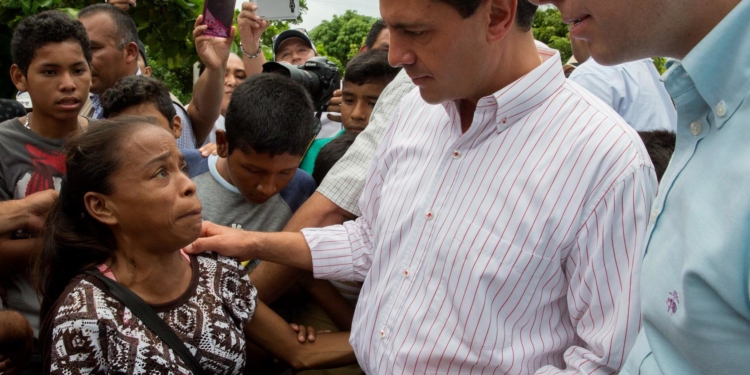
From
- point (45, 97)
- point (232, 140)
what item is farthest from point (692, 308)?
point (45, 97)

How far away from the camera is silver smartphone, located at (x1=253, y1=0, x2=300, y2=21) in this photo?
4.65 meters

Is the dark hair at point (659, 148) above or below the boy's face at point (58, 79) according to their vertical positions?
below

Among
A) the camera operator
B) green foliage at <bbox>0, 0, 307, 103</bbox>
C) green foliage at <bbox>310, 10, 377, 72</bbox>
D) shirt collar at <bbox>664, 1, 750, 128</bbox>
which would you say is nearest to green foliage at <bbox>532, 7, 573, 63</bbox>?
green foliage at <bbox>310, 10, 377, 72</bbox>

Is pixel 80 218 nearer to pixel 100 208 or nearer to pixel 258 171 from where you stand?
pixel 100 208

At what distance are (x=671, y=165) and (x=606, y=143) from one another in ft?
1.07

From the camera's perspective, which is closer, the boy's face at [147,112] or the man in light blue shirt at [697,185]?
the man in light blue shirt at [697,185]

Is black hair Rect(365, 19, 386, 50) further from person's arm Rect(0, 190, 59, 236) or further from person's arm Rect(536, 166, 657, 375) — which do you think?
person's arm Rect(536, 166, 657, 375)

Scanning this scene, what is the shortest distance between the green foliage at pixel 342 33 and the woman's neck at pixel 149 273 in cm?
2495

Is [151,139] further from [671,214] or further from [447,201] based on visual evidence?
[671,214]

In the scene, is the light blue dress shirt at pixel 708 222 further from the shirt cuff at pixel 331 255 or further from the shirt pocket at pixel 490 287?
the shirt cuff at pixel 331 255

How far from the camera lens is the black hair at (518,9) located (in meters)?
1.70

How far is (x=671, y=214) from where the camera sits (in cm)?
121

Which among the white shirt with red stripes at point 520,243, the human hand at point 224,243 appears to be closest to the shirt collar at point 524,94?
the white shirt with red stripes at point 520,243

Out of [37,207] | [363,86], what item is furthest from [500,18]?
[37,207]
